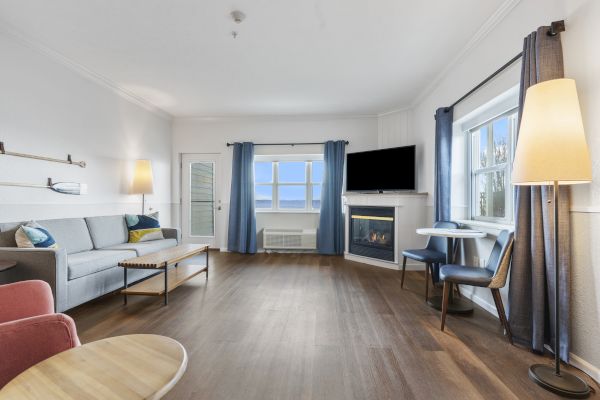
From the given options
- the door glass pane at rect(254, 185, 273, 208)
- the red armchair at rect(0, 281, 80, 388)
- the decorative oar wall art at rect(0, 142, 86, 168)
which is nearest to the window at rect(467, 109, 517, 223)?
the red armchair at rect(0, 281, 80, 388)

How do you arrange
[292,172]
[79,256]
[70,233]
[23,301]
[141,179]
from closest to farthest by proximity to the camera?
[23,301]
[79,256]
[70,233]
[141,179]
[292,172]

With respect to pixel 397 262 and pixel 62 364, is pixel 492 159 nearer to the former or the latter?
pixel 397 262

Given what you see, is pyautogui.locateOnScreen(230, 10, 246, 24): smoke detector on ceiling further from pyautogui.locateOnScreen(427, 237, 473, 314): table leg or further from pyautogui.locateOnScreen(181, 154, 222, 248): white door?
pyautogui.locateOnScreen(181, 154, 222, 248): white door

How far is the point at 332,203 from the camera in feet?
17.1

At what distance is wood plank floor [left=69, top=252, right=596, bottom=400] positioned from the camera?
63.1 inches

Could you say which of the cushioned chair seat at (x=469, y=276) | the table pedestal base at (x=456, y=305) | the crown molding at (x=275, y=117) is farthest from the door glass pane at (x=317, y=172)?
the cushioned chair seat at (x=469, y=276)

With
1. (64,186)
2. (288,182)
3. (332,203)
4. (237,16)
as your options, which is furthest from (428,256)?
(64,186)

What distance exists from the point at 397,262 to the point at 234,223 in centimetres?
299

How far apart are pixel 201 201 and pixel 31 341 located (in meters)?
4.90

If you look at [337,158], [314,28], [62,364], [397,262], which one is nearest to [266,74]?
[314,28]

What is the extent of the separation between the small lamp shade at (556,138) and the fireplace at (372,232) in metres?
2.72

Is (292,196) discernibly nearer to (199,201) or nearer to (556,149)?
(199,201)

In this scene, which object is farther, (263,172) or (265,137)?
(263,172)

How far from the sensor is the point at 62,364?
3.01ft
